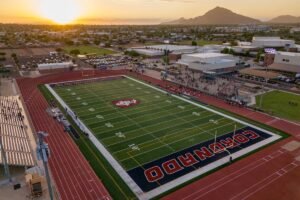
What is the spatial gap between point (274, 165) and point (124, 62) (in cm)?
6743

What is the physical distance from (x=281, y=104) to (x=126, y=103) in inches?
1146

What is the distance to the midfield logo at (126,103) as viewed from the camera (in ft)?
152

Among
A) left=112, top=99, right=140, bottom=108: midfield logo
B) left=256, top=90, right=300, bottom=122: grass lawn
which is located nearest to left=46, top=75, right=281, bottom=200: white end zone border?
left=256, top=90, right=300, bottom=122: grass lawn

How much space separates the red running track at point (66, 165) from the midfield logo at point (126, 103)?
11.7m

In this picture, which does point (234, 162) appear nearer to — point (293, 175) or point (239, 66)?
point (293, 175)

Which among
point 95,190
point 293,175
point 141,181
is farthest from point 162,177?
point 293,175

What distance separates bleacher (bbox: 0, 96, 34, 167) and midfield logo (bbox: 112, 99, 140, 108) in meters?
15.8

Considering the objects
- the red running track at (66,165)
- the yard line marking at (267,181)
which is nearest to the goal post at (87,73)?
the red running track at (66,165)

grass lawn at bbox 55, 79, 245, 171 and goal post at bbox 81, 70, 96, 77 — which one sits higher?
goal post at bbox 81, 70, 96, 77

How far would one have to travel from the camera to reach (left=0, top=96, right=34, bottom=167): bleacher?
27.6 meters

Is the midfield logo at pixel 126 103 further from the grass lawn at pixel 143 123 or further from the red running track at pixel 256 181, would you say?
the red running track at pixel 256 181

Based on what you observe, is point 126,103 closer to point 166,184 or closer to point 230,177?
point 166,184

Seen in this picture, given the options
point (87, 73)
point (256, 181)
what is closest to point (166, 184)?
point (256, 181)

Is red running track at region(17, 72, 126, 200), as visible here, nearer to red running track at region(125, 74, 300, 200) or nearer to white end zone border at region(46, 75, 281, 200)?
white end zone border at region(46, 75, 281, 200)
